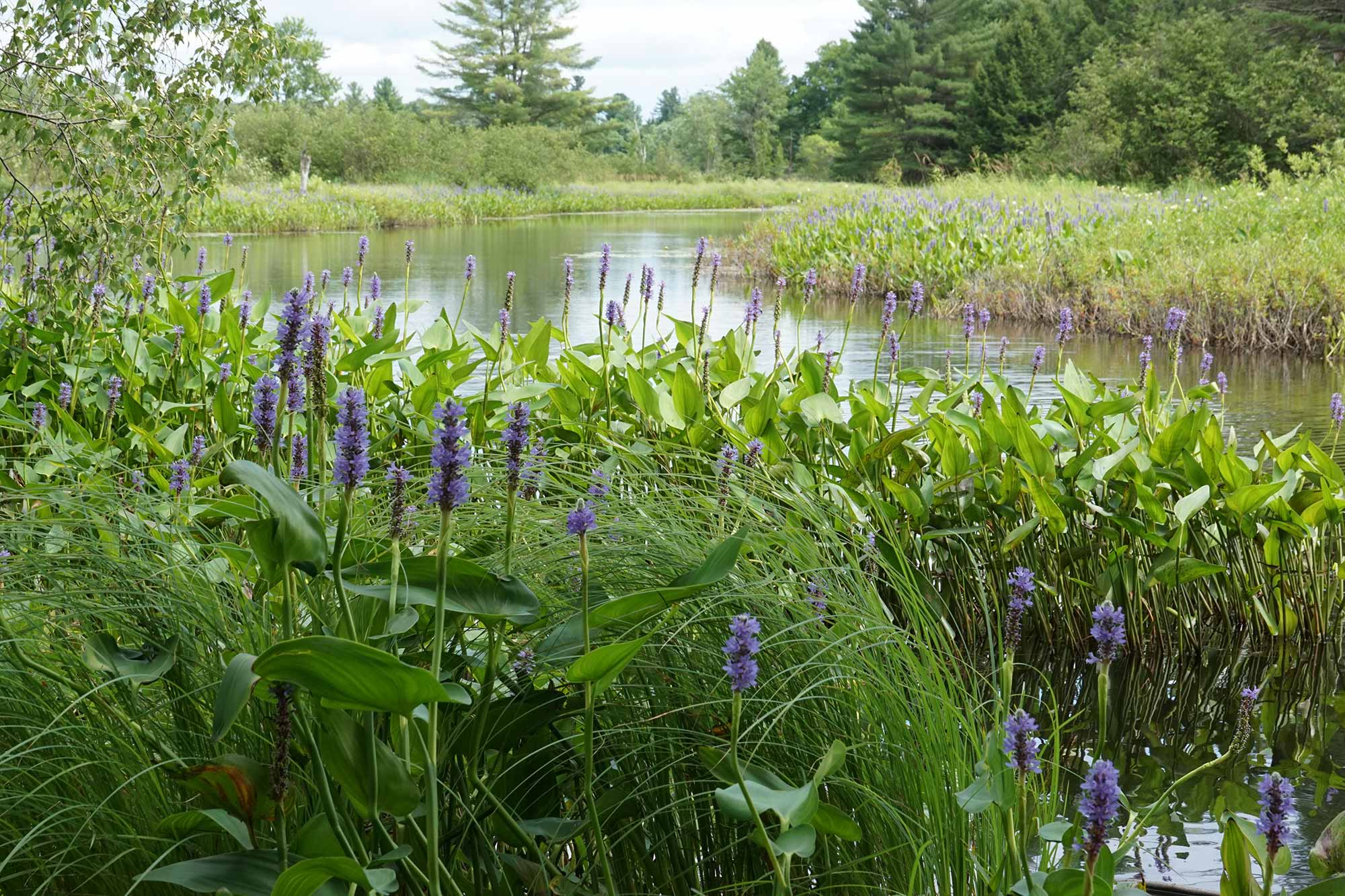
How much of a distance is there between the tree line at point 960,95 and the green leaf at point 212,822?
349 cm

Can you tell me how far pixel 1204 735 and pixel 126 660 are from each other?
228 cm

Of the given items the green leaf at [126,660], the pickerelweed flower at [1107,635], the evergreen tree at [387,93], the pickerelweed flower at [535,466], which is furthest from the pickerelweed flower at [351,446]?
the evergreen tree at [387,93]

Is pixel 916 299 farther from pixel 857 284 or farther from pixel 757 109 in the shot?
pixel 757 109

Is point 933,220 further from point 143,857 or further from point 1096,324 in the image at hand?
point 143,857

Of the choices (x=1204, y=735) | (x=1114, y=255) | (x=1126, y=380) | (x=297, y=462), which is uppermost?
(x=1114, y=255)

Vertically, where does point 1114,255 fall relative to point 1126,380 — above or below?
above

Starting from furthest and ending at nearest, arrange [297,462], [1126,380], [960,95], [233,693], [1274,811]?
[960,95] → [1126,380] → [297,462] → [1274,811] → [233,693]

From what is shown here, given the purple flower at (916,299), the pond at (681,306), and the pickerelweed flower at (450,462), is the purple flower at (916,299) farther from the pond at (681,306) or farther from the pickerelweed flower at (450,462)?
the pickerelweed flower at (450,462)

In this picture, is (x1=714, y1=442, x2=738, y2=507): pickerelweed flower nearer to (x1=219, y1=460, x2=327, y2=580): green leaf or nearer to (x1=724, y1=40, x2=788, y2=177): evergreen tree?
(x1=219, y1=460, x2=327, y2=580): green leaf

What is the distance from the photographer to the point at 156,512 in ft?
5.17

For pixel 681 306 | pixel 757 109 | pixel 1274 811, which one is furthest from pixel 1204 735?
pixel 757 109

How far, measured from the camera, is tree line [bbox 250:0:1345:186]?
878 inches

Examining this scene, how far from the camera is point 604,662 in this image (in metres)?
1.08

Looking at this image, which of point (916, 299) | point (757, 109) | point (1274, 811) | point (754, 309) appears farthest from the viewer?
point (757, 109)
